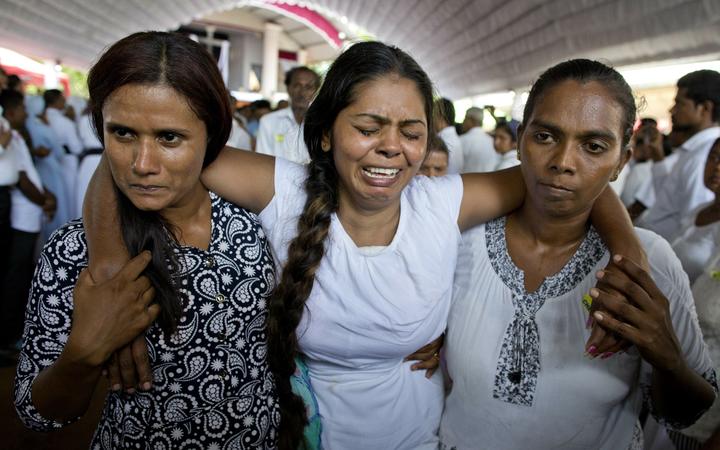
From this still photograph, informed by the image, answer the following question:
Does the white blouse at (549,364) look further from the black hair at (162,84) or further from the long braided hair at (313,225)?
the black hair at (162,84)

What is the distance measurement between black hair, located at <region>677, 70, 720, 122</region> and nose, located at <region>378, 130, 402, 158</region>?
10.1ft

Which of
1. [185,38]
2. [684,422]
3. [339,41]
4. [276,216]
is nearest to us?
[185,38]

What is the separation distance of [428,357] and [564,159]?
721 millimetres

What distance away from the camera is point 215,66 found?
1.34 m

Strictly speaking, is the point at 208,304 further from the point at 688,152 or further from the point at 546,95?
the point at 688,152

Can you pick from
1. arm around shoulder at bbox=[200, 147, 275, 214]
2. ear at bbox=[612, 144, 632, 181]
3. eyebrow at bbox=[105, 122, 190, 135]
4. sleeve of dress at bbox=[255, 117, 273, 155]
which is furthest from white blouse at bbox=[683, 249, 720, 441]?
sleeve of dress at bbox=[255, 117, 273, 155]

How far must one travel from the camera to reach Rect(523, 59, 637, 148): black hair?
54.6 inches

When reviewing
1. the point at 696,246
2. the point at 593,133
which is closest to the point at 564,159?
the point at 593,133

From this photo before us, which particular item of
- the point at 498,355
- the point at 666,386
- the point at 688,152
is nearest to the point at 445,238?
the point at 498,355

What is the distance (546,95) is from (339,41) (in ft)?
74.3

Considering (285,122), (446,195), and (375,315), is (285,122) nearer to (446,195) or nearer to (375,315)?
(446,195)

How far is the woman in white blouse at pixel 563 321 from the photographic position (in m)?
1.38

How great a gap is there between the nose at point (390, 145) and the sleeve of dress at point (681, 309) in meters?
0.75

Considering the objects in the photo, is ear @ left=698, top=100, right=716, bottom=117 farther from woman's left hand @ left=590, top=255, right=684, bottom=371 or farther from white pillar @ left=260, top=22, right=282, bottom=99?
white pillar @ left=260, top=22, right=282, bottom=99
